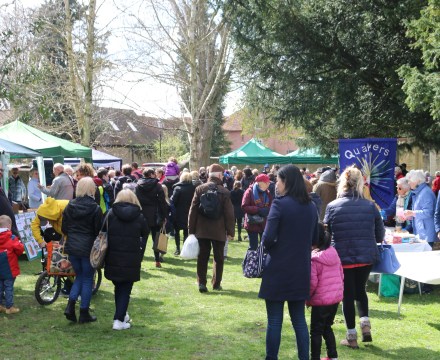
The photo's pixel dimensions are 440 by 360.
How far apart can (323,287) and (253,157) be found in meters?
23.2

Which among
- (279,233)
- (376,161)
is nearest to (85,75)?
(376,161)

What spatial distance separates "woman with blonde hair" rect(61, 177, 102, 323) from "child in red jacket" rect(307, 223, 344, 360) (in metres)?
2.77

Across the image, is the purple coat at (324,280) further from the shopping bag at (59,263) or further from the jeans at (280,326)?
the shopping bag at (59,263)

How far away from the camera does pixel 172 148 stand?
175ft

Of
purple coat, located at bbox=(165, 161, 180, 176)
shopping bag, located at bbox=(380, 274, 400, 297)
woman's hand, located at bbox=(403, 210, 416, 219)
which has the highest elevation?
purple coat, located at bbox=(165, 161, 180, 176)

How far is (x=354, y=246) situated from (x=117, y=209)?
2.57 metres

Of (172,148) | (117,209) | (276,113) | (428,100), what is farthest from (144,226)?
(172,148)

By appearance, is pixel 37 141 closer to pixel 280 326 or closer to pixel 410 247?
pixel 410 247

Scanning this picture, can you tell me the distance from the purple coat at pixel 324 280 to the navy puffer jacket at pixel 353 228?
59cm

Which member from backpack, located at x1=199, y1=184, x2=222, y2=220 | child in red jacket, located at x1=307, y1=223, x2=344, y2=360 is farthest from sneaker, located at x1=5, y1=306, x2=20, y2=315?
child in red jacket, located at x1=307, y1=223, x2=344, y2=360

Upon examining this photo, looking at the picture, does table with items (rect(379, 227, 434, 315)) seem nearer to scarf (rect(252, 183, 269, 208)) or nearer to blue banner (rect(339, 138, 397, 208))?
scarf (rect(252, 183, 269, 208))

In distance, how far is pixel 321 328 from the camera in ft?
17.6

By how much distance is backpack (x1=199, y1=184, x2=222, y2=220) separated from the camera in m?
8.76

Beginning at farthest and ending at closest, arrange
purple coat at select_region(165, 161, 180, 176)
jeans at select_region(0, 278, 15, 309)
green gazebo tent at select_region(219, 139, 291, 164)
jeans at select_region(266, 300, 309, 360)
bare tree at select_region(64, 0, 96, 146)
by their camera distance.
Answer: green gazebo tent at select_region(219, 139, 291, 164)
bare tree at select_region(64, 0, 96, 146)
purple coat at select_region(165, 161, 180, 176)
jeans at select_region(0, 278, 15, 309)
jeans at select_region(266, 300, 309, 360)
